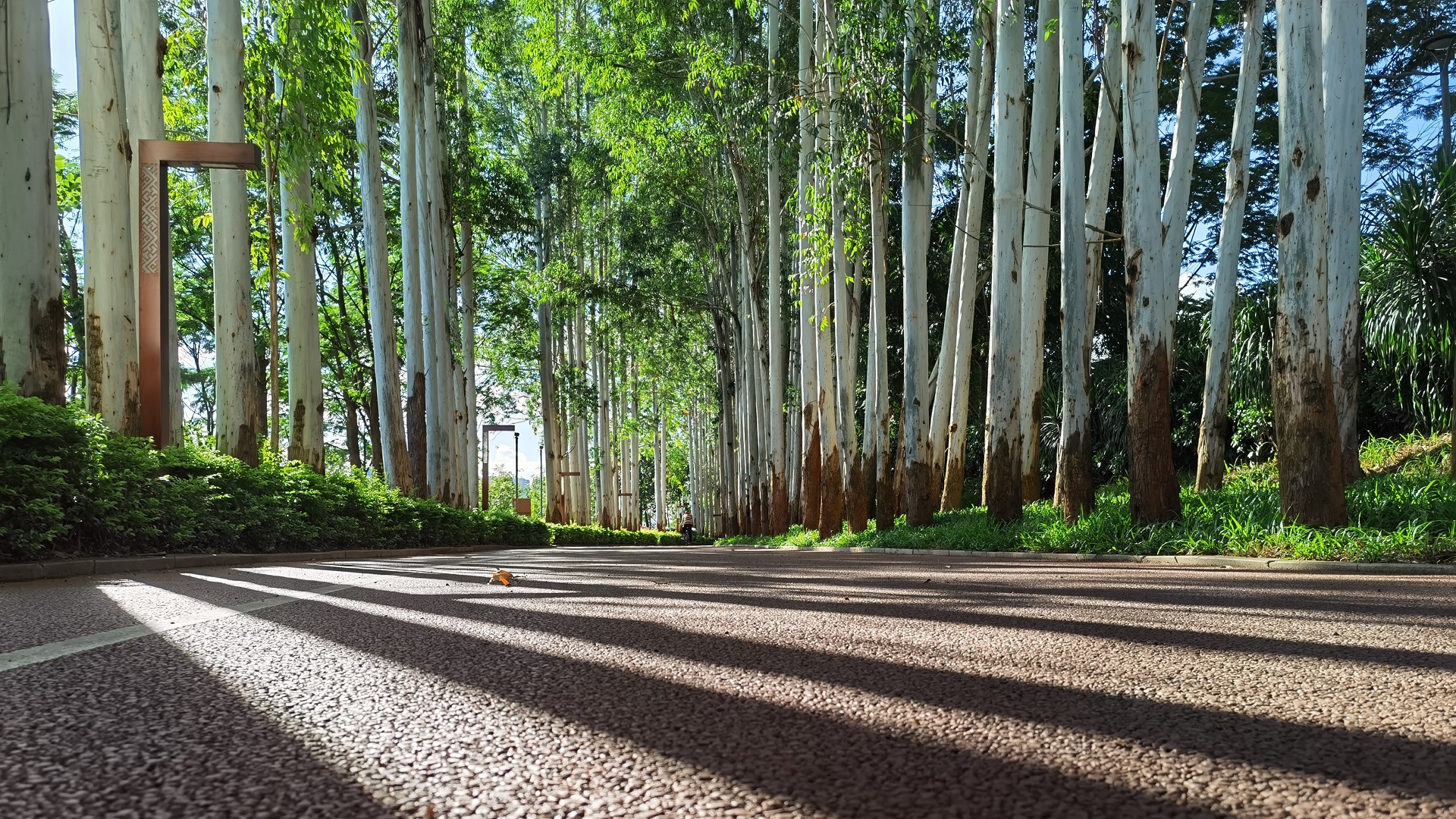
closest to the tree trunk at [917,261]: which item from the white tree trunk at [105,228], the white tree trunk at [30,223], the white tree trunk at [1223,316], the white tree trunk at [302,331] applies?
the white tree trunk at [1223,316]

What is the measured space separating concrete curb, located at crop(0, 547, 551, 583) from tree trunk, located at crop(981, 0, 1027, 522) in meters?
8.14

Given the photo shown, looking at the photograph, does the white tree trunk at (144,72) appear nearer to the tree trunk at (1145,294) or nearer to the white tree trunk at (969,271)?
the tree trunk at (1145,294)

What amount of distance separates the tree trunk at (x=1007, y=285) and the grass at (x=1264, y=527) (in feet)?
1.89

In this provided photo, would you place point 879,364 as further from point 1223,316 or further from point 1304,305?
point 1304,305

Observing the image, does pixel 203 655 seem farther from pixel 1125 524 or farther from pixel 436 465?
pixel 436 465

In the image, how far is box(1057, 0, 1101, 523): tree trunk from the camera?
Answer: 415 inches

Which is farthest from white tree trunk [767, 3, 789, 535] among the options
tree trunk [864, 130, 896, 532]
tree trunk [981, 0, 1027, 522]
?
tree trunk [981, 0, 1027, 522]

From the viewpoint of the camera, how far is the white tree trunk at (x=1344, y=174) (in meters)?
7.80

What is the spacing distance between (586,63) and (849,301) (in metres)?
9.19

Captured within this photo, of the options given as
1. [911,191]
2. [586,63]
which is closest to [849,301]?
[911,191]

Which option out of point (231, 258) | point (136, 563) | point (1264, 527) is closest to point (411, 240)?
point (231, 258)

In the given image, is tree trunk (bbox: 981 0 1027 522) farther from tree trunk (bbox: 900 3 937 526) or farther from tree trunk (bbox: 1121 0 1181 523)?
tree trunk (bbox: 1121 0 1181 523)

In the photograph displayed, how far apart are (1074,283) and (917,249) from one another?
5.62m

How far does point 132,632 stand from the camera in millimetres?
3732
